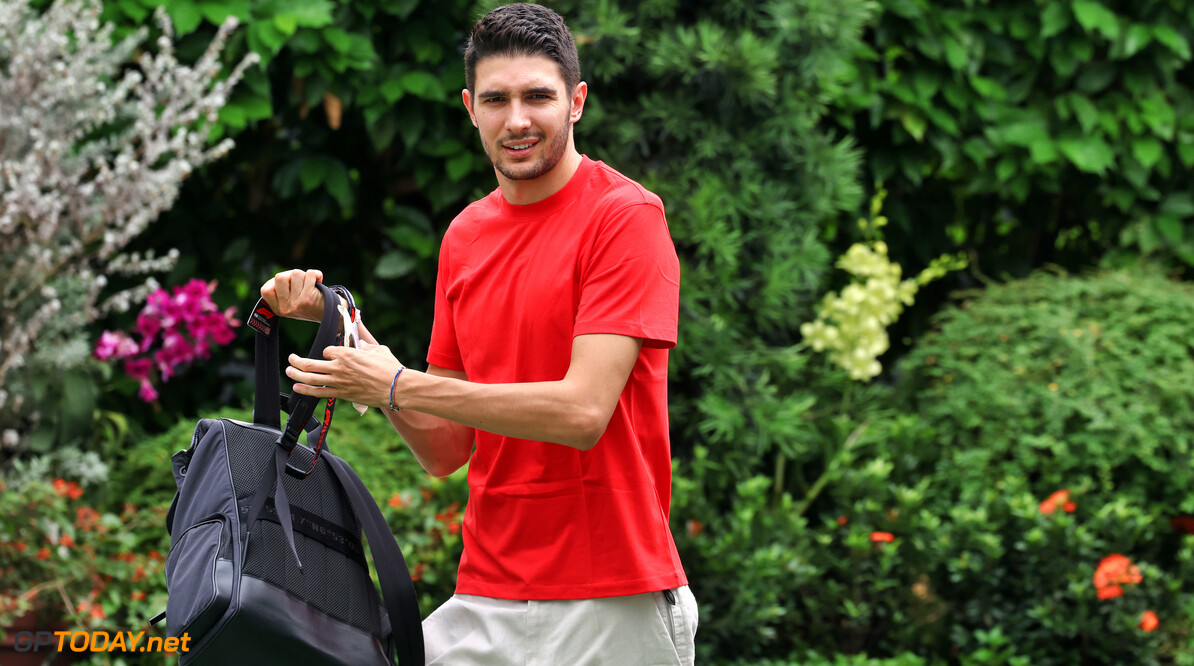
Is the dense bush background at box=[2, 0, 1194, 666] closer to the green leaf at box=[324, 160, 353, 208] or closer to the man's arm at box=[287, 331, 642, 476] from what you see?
the green leaf at box=[324, 160, 353, 208]

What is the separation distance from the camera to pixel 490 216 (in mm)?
1880

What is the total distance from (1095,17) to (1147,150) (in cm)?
63

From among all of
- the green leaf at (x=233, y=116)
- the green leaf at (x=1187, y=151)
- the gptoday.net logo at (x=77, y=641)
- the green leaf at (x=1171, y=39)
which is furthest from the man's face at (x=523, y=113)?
the green leaf at (x=1187, y=151)

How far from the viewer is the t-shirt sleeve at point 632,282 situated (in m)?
1.61

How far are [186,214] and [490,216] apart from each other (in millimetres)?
3258

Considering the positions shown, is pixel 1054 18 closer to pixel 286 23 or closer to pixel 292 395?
pixel 286 23

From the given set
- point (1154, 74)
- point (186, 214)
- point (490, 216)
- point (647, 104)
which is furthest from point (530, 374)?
point (1154, 74)

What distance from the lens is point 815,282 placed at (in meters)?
4.08

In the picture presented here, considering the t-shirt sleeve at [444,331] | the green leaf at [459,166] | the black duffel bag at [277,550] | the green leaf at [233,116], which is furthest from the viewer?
the green leaf at [459,166]

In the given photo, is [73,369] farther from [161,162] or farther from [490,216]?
[490,216]

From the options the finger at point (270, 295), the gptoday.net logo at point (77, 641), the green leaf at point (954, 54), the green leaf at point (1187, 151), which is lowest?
the gptoday.net logo at point (77, 641)

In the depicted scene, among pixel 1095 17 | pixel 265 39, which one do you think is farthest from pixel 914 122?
pixel 265 39

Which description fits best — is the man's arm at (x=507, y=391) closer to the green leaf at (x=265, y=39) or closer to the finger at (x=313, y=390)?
the finger at (x=313, y=390)

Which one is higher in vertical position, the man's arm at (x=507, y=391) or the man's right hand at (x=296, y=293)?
the man's right hand at (x=296, y=293)
